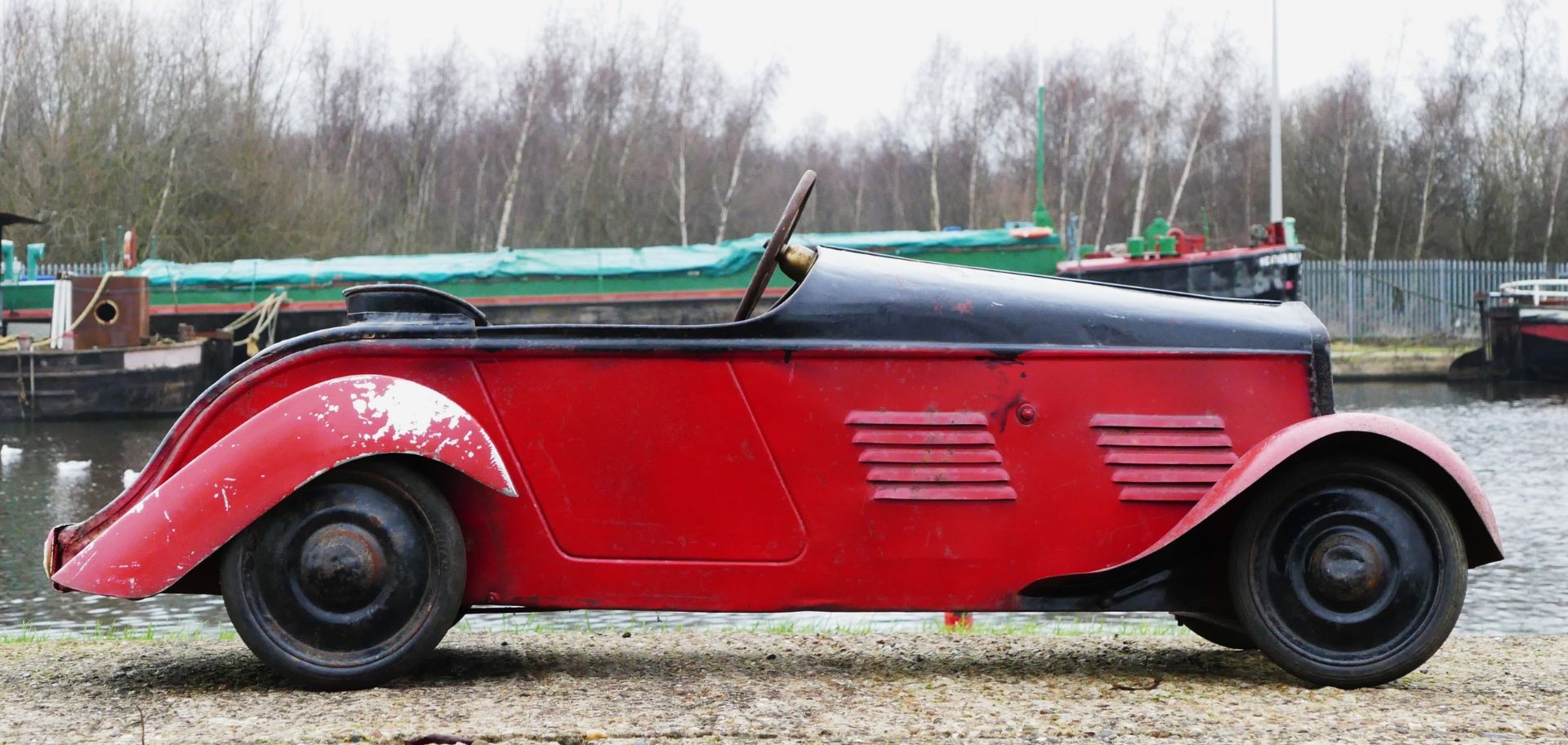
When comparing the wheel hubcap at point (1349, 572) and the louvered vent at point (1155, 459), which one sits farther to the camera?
the louvered vent at point (1155, 459)

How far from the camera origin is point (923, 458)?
159 inches

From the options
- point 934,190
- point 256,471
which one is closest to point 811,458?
point 256,471

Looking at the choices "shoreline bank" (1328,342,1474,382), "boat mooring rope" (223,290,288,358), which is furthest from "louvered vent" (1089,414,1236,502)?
"shoreline bank" (1328,342,1474,382)

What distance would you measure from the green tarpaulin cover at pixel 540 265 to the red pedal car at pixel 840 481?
22.0 m

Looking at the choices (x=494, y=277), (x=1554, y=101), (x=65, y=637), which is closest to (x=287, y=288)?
(x=494, y=277)

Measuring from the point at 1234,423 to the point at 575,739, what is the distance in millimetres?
2036

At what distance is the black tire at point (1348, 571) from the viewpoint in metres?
3.90

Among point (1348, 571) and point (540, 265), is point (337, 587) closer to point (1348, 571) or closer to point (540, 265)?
point (1348, 571)

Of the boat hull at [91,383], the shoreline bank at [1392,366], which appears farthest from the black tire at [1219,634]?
the shoreline bank at [1392,366]

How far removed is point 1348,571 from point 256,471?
9.38 ft

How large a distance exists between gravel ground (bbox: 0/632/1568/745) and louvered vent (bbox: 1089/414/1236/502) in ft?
1.72

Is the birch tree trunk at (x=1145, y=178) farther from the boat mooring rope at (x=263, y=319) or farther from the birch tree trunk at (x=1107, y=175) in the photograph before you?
the boat mooring rope at (x=263, y=319)

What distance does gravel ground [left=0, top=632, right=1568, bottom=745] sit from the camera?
336cm

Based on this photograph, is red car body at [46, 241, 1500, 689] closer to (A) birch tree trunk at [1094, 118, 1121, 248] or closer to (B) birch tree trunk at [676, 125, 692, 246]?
(B) birch tree trunk at [676, 125, 692, 246]
